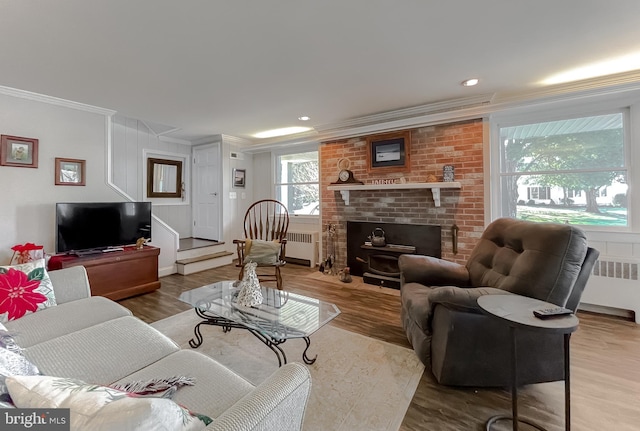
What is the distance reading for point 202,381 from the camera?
109 cm

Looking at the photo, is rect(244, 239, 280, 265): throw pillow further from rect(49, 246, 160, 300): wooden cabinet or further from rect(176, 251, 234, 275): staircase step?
rect(176, 251, 234, 275): staircase step

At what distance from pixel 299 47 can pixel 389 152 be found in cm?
202

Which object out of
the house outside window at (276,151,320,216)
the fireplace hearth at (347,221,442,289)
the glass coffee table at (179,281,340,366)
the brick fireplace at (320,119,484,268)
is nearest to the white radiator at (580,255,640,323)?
the brick fireplace at (320,119,484,268)

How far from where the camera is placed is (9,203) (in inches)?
112

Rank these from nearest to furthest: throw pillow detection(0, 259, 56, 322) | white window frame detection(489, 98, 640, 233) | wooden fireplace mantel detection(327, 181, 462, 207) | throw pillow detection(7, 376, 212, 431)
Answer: throw pillow detection(7, 376, 212, 431) → throw pillow detection(0, 259, 56, 322) → white window frame detection(489, 98, 640, 233) → wooden fireplace mantel detection(327, 181, 462, 207)

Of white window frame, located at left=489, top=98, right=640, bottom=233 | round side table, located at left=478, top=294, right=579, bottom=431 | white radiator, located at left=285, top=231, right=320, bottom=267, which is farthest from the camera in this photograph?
white radiator, located at left=285, top=231, right=320, bottom=267

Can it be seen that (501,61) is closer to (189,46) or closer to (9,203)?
(189,46)

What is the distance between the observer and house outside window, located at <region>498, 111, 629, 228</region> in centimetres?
269

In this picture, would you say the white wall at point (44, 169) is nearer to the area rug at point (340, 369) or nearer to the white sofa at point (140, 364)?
the white sofa at point (140, 364)

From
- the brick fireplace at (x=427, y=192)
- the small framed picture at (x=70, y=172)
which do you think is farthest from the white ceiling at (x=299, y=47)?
the small framed picture at (x=70, y=172)

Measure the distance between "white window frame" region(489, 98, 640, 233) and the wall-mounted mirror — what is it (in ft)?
16.9

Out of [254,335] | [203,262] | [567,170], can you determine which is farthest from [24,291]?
[567,170]

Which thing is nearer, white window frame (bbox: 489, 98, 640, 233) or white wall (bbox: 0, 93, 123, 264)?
white window frame (bbox: 489, 98, 640, 233)

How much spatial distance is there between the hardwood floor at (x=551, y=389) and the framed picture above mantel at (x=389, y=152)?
1.79 m
